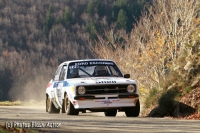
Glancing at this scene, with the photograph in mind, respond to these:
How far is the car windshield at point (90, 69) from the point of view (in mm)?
18969

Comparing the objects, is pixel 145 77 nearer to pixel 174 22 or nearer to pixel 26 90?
pixel 174 22

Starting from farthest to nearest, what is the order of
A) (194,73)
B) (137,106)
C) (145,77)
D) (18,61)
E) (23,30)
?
1. (23,30)
2. (18,61)
3. (145,77)
4. (194,73)
5. (137,106)

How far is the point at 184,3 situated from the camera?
3944 centimetres

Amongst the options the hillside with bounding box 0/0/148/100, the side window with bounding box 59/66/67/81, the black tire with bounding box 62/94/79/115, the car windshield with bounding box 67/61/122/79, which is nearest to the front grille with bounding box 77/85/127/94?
the black tire with bounding box 62/94/79/115

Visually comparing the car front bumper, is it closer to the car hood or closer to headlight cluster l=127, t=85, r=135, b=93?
headlight cluster l=127, t=85, r=135, b=93

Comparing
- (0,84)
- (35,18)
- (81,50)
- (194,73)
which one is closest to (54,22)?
(35,18)

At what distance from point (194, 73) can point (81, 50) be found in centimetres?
15172

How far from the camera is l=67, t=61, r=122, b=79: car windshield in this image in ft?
62.2

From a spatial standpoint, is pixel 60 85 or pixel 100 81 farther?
pixel 60 85

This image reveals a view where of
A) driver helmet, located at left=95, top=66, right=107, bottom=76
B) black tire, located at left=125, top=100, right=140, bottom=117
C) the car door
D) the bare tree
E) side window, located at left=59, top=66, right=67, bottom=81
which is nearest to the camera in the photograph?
black tire, located at left=125, top=100, right=140, bottom=117

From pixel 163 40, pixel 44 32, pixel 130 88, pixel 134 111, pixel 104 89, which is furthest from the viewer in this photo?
pixel 44 32

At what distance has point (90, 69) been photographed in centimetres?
1923

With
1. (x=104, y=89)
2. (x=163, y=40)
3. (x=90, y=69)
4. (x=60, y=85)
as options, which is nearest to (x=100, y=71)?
(x=90, y=69)

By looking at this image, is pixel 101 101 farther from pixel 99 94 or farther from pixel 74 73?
pixel 74 73
